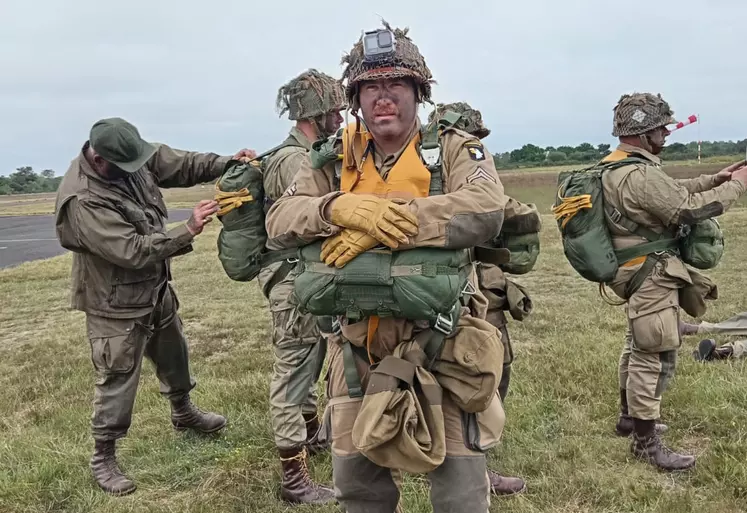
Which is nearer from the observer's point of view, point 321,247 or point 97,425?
point 321,247

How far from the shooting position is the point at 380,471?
3.15 metres

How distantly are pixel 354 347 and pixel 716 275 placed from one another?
10521mm

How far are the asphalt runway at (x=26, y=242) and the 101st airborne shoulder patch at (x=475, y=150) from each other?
14.2 metres

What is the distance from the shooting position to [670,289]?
468cm

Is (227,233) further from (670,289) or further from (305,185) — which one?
(670,289)

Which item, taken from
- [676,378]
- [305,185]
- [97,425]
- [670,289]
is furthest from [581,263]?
[97,425]

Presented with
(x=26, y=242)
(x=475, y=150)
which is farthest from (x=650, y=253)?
(x=26, y=242)

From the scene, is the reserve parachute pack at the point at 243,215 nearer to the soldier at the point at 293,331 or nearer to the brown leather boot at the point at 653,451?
the soldier at the point at 293,331

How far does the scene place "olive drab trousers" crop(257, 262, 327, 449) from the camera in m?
4.37

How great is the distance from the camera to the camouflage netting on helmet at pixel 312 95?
460 centimetres

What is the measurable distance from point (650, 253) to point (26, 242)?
85.4 ft

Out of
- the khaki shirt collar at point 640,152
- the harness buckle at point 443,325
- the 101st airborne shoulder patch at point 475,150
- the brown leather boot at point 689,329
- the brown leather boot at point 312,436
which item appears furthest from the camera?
the brown leather boot at point 689,329

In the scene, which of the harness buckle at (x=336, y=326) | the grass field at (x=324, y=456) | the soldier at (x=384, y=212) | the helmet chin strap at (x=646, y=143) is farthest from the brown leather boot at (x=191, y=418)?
the helmet chin strap at (x=646, y=143)

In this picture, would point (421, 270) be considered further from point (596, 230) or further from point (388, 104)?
point (596, 230)
